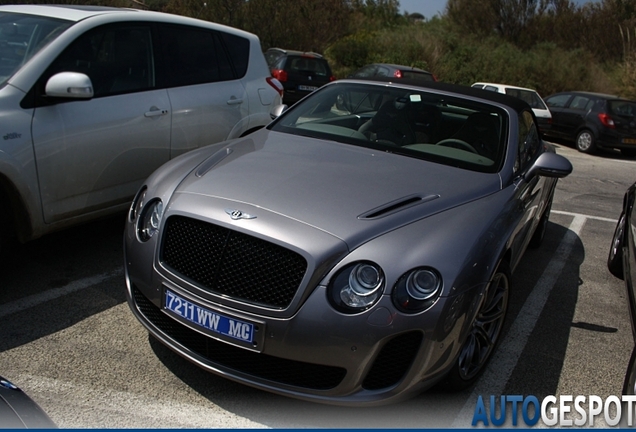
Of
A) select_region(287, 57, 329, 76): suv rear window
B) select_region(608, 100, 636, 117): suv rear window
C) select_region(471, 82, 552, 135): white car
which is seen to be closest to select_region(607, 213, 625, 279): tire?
select_region(471, 82, 552, 135): white car

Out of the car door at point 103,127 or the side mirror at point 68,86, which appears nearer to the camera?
the side mirror at point 68,86

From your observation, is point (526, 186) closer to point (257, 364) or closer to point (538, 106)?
point (257, 364)

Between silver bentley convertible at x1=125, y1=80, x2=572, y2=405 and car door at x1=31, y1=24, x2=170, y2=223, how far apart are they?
85cm

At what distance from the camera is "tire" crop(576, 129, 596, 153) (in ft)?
50.8

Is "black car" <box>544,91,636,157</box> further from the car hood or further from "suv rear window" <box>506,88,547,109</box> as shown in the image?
the car hood

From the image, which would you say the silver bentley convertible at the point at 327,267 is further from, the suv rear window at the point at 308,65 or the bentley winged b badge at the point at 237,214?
the suv rear window at the point at 308,65

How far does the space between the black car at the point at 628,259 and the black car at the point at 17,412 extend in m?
2.46

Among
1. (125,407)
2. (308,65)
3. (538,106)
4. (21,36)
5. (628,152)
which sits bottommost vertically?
(628,152)

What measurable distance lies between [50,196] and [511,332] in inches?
126

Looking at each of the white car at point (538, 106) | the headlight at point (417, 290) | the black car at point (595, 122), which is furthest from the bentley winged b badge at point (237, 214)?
the black car at point (595, 122)

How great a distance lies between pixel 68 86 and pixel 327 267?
88.4 inches

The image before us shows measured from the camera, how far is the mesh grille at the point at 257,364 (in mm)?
2920

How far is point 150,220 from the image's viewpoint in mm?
3438

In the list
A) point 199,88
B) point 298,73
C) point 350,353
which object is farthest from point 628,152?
point 350,353
